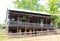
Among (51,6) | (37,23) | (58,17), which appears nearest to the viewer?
(37,23)

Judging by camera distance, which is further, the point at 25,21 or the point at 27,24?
the point at 25,21

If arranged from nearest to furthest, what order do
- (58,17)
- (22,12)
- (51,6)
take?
1. (22,12)
2. (58,17)
3. (51,6)

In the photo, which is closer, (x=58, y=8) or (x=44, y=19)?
(x=44, y=19)

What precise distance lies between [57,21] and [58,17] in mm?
1558

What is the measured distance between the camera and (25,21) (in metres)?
34.7

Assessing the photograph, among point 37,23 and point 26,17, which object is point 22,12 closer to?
point 26,17

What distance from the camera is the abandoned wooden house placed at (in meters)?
32.0

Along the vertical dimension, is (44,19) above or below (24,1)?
below

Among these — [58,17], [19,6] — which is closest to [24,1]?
[19,6]

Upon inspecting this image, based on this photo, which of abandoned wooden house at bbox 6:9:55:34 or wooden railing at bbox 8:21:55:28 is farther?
abandoned wooden house at bbox 6:9:55:34

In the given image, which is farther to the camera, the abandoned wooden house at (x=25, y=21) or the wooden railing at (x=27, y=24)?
the abandoned wooden house at (x=25, y=21)

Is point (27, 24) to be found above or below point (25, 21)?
below

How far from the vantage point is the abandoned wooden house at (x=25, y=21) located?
32.0 metres

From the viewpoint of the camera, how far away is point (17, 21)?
3294 centimetres
